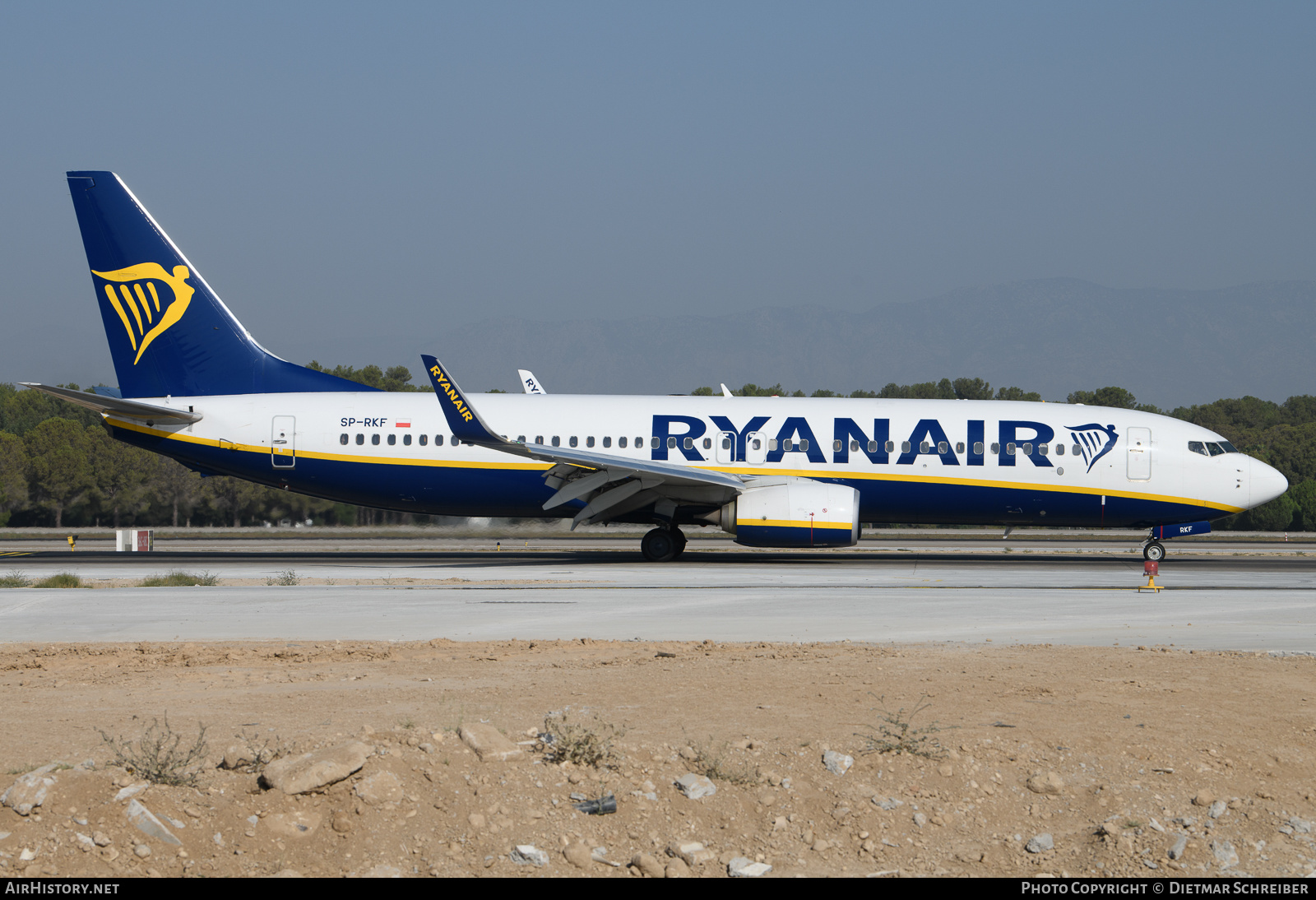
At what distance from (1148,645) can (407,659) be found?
8.60 m

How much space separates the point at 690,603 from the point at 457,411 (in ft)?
26.0

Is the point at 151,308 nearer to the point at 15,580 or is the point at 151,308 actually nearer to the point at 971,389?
the point at 15,580

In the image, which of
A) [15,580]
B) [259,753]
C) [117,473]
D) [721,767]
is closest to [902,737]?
[721,767]

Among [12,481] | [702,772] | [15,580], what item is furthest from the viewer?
[12,481]

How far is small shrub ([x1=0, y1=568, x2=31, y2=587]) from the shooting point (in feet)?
66.1

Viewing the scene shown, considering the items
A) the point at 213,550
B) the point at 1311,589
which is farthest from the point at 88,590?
the point at 1311,589

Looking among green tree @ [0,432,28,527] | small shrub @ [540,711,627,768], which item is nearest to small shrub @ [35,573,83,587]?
small shrub @ [540,711,627,768]

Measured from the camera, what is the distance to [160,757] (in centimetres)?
689

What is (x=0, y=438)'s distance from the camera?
64625mm

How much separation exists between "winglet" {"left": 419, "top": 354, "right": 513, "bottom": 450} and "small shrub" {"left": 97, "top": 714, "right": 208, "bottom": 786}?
50.1ft

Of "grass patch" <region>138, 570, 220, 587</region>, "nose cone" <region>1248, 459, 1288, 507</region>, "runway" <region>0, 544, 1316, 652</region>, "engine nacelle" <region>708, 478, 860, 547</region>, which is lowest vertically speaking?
"grass patch" <region>138, 570, 220, 587</region>

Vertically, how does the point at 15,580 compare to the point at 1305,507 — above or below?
below

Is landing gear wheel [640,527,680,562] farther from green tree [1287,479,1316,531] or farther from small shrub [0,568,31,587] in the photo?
green tree [1287,479,1316,531]
